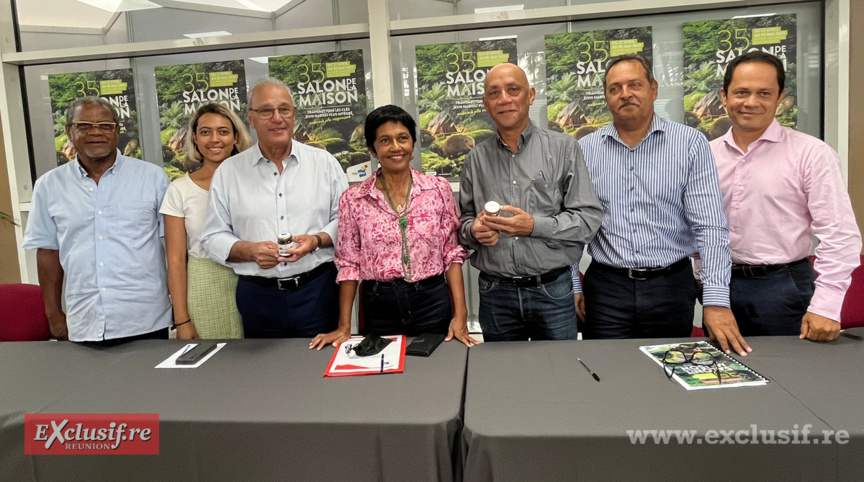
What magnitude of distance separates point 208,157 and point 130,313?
78cm

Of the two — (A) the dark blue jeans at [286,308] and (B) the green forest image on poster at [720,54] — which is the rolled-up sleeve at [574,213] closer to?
(A) the dark blue jeans at [286,308]

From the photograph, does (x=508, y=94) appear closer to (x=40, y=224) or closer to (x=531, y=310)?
(x=531, y=310)

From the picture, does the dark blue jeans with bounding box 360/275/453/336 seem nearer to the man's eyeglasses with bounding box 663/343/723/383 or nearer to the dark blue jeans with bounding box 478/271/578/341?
the dark blue jeans with bounding box 478/271/578/341

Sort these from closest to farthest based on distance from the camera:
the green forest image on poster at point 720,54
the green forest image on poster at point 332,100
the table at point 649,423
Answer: the table at point 649,423, the green forest image on poster at point 720,54, the green forest image on poster at point 332,100

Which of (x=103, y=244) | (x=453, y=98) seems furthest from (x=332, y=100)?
(x=103, y=244)

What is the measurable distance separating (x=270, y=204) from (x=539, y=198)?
1.10 meters

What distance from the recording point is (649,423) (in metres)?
1.19

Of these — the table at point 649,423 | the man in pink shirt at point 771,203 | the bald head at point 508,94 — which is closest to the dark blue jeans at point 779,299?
the man in pink shirt at point 771,203

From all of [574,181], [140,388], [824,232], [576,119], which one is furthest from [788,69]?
[140,388]

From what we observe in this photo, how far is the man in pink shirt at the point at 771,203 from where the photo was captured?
1857 mm

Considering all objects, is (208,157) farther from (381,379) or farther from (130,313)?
(381,379)

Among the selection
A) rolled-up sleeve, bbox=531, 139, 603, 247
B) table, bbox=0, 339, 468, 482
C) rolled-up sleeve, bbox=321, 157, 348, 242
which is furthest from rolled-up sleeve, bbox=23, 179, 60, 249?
rolled-up sleeve, bbox=531, 139, 603, 247

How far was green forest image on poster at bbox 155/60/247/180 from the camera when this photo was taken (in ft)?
11.9

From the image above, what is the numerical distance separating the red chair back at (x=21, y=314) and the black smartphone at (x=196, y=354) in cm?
127
